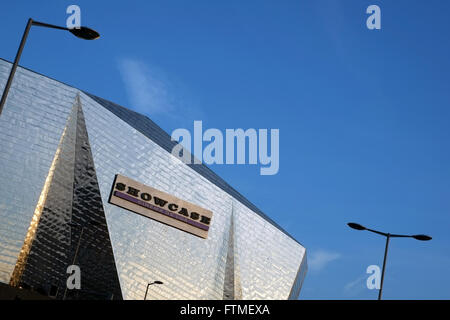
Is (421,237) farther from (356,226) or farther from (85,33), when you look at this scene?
(85,33)

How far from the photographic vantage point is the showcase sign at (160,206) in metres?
47.8

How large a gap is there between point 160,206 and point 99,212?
5.91m

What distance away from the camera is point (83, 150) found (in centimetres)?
4603

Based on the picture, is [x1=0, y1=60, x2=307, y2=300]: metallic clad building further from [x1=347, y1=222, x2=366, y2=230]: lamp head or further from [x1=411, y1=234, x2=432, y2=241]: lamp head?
[x1=411, y1=234, x2=432, y2=241]: lamp head

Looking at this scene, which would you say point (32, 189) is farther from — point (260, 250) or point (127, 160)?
point (260, 250)

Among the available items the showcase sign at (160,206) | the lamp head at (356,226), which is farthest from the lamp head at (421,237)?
the showcase sign at (160,206)

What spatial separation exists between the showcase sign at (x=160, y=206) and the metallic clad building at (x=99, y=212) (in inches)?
22.5

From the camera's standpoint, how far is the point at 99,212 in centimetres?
4631

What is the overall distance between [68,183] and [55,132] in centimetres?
432

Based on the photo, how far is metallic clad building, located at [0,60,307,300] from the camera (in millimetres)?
43219

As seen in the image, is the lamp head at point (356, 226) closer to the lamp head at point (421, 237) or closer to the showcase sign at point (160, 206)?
the lamp head at point (421, 237)
